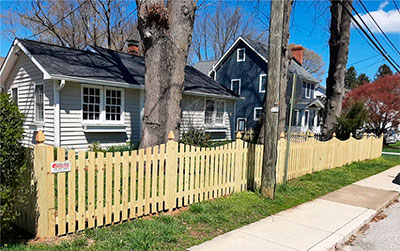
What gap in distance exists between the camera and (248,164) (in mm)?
6406

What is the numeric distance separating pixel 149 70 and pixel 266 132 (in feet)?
10.5

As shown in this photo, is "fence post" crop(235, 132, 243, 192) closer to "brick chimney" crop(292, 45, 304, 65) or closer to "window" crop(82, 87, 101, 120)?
"window" crop(82, 87, 101, 120)

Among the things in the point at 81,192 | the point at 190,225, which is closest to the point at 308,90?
the point at 190,225

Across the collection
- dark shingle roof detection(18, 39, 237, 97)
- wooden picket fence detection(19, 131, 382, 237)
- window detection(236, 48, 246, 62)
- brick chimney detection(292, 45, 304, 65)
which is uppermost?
brick chimney detection(292, 45, 304, 65)

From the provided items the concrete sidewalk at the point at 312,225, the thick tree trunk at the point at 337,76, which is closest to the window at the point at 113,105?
the concrete sidewalk at the point at 312,225

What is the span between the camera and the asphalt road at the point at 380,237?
12.9ft

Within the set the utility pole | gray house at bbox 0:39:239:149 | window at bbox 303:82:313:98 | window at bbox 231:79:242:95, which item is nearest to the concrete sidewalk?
the utility pole

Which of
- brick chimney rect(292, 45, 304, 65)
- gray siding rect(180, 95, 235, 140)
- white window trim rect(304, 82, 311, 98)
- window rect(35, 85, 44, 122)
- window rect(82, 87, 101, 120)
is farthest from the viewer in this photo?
brick chimney rect(292, 45, 304, 65)

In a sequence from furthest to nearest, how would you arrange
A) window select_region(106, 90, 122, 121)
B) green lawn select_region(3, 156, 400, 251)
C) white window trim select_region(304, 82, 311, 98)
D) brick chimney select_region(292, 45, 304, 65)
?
brick chimney select_region(292, 45, 304, 65) → white window trim select_region(304, 82, 311, 98) → window select_region(106, 90, 122, 121) → green lawn select_region(3, 156, 400, 251)

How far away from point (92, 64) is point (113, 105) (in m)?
2.10

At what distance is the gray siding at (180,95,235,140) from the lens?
14.1 meters

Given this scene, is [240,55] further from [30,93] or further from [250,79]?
[30,93]

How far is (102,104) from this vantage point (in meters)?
10.8

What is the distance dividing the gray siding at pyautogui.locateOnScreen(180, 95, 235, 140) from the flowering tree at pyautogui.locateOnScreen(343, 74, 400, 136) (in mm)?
10411
